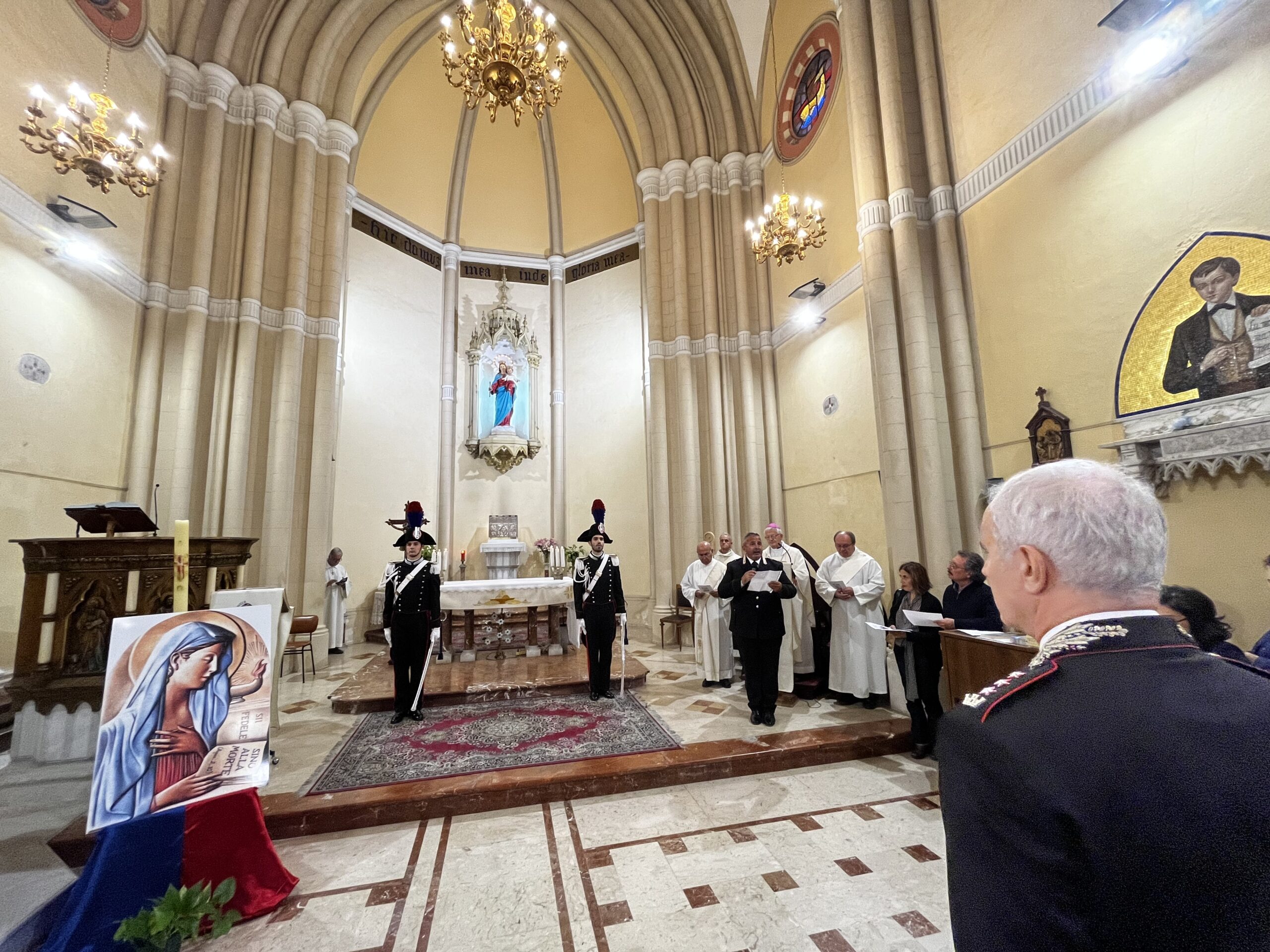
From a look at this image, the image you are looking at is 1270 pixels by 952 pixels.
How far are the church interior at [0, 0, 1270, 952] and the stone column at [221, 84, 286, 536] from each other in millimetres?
63

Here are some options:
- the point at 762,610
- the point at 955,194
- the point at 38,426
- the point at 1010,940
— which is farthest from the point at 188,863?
the point at 955,194

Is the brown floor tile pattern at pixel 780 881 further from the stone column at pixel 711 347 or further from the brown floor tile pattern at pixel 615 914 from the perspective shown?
the stone column at pixel 711 347

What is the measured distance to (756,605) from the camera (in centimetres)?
518

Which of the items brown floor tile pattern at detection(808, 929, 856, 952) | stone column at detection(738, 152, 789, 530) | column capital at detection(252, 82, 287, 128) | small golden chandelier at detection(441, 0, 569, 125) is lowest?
brown floor tile pattern at detection(808, 929, 856, 952)

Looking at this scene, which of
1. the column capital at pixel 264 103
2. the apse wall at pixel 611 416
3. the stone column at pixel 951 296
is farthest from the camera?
the apse wall at pixel 611 416

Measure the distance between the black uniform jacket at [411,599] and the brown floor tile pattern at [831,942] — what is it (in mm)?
3988

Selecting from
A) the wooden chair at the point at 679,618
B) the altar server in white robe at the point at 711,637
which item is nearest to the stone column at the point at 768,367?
the wooden chair at the point at 679,618

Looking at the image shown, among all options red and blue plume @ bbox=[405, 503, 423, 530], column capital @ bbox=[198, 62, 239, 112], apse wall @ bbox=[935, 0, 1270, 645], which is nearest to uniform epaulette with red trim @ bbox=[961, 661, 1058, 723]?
apse wall @ bbox=[935, 0, 1270, 645]

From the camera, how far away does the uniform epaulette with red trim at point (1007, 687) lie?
868mm

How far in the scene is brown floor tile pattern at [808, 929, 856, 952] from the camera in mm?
2441

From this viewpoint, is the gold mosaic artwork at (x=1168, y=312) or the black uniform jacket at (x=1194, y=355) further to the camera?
the black uniform jacket at (x=1194, y=355)

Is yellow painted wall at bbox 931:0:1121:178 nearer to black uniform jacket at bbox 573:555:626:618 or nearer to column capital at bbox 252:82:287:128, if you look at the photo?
black uniform jacket at bbox 573:555:626:618

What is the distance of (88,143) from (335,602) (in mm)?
6456

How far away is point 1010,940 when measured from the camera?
79cm
